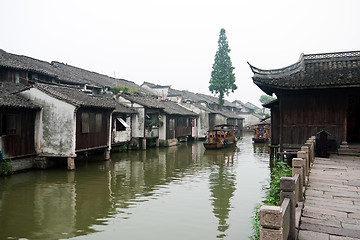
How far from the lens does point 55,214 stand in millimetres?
8742

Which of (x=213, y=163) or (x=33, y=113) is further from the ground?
(x=33, y=113)

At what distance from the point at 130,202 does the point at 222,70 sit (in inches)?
1447

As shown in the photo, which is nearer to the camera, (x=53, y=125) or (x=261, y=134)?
(x=53, y=125)

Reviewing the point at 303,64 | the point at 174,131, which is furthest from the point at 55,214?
the point at 174,131

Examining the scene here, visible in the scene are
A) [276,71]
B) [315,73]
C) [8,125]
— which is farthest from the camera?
[8,125]

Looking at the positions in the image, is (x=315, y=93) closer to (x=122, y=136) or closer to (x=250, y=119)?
(x=122, y=136)

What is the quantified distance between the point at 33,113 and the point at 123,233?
10.3 m

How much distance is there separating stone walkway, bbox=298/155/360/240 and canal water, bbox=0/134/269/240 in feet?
6.71

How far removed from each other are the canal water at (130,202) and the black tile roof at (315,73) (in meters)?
4.48

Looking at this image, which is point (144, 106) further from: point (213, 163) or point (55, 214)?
point (55, 214)

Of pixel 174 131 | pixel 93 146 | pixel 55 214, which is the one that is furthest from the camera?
pixel 174 131

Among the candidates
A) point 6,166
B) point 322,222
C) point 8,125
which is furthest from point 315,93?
point 6,166

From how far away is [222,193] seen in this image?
11.3m

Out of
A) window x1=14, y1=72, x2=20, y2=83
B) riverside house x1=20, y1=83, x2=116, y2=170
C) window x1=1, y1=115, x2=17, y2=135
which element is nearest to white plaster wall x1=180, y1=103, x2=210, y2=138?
window x1=14, y1=72, x2=20, y2=83
